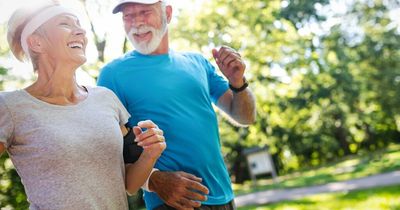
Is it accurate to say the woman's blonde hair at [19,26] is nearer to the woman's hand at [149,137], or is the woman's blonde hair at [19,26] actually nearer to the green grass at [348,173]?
the woman's hand at [149,137]

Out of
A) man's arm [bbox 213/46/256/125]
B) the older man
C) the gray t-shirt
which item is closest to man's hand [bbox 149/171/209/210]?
the older man

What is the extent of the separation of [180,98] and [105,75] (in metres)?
0.45

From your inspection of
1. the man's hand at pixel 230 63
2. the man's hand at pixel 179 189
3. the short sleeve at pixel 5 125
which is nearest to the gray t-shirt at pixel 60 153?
the short sleeve at pixel 5 125

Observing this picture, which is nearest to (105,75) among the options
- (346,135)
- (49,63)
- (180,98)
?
(180,98)

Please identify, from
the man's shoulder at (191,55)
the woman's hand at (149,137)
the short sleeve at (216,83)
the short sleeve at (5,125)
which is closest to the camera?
the short sleeve at (5,125)

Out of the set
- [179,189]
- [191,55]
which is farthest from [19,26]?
[191,55]

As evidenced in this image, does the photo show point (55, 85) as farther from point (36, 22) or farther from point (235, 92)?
point (235, 92)

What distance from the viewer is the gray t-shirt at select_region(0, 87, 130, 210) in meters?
1.63

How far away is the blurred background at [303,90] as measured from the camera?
10185mm

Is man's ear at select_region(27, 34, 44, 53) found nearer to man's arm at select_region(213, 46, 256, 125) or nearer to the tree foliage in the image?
man's arm at select_region(213, 46, 256, 125)

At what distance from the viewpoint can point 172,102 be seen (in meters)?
2.39

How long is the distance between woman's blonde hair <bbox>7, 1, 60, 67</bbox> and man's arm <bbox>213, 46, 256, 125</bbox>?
1.01 meters

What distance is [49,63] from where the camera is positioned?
186cm

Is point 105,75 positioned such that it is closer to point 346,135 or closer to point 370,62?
point 370,62
